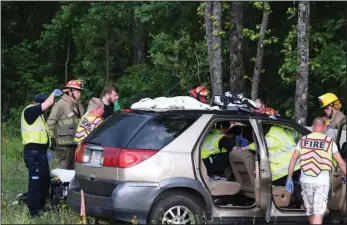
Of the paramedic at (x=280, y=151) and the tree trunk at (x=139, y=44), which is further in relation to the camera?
the tree trunk at (x=139, y=44)

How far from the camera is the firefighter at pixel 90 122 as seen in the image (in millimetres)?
9461

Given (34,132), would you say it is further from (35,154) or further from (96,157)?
(96,157)

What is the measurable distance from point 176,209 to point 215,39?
270 inches

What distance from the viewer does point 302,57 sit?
12828mm

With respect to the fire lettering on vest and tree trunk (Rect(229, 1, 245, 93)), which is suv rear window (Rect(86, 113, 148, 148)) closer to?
the fire lettering on vest

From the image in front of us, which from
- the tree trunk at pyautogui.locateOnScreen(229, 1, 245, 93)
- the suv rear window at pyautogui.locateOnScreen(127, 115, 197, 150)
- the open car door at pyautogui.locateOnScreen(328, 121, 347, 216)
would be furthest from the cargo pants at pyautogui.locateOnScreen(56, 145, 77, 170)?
the tree trunk at pyautogui.locateOnScreen(229, 1, 245, 93)

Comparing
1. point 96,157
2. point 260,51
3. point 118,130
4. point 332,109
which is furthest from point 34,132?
point 260,51

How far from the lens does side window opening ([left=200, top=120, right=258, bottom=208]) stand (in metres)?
8.16

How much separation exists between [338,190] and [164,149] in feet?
7.70

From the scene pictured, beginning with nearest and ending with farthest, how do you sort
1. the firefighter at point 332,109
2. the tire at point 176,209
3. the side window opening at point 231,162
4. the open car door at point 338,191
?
the tire at point 176,209
the open car door at point 338,191
the side window opening at point 231,162
the firefighter at point 332,109

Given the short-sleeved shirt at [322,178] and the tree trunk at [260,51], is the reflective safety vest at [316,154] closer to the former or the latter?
the short-sleeved shirt at [322,178]

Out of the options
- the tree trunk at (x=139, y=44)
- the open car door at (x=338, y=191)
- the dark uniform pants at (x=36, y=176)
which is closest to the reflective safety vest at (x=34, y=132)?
the dark uniform pants at (x=36, y=176)

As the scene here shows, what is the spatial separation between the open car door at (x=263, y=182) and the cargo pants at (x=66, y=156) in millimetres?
3665

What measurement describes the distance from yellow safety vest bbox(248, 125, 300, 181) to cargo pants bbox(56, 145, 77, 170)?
11.7 ft
